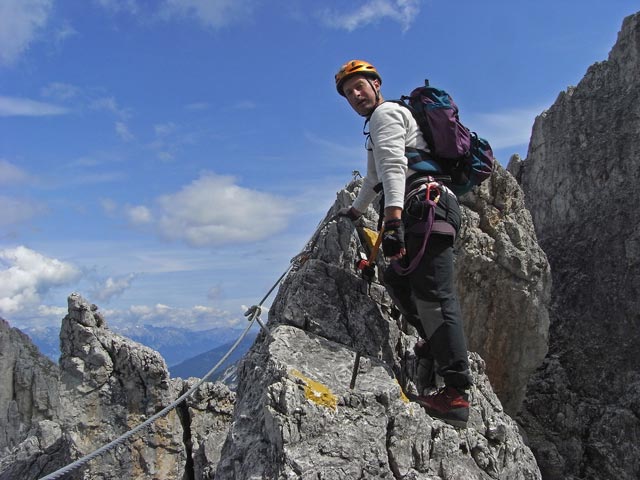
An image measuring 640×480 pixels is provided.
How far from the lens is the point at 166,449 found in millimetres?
20891

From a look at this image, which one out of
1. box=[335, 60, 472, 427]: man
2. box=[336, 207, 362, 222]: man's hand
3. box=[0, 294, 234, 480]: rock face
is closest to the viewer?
box=[335, 60, 472, 427]: man

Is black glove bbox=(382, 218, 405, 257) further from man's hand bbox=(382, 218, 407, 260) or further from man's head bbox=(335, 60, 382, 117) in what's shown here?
man's head bbox=(335, 60, 382, 117)

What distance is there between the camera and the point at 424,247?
7379 millimetres

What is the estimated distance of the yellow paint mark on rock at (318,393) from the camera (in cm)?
682

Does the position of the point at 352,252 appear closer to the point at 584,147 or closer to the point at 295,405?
the point at 295,405

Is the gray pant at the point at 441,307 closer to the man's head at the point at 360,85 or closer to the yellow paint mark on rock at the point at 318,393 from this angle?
the yellow paint mark on rock at the point at 318,393

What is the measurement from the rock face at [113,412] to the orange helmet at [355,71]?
1549 cm

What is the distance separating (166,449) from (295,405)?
16.7 metres

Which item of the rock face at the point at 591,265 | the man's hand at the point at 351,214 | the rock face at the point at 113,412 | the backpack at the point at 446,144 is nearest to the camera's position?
the backpack at the point at 446,144

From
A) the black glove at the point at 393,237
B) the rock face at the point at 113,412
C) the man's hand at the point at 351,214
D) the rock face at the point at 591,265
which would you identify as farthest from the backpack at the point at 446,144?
the rock face at the point at 591,265

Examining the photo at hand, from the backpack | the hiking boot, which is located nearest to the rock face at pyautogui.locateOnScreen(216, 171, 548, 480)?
the hiking boot

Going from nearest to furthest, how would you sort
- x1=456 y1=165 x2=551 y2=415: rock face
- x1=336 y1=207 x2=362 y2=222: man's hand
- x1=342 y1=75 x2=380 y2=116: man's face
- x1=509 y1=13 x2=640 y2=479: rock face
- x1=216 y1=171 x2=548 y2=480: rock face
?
x1=216 y1=171 x2=548 y2=480: rock face, x1=342 y1=75 x2=380 y2=116: man's face, x1=336 y1=207 x2=362 y2=222: man's hand, x1=456 y1=165 x2=551 y2=415: rock face, x1=509 y1=13 x2=640 y2=479: rock face

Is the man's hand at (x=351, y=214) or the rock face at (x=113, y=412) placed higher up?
the man's hand at (x=351, y=214)

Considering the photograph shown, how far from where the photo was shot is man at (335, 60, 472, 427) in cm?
739
